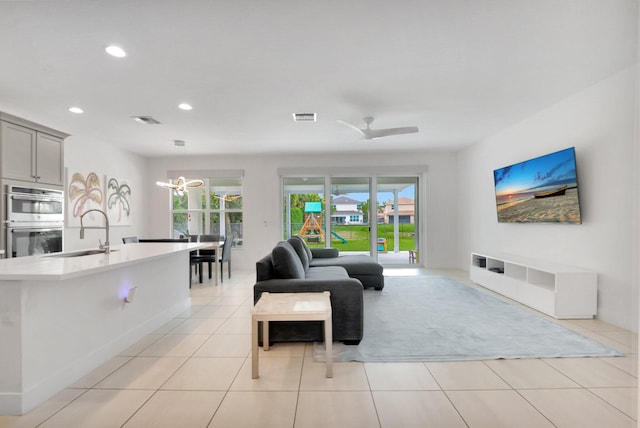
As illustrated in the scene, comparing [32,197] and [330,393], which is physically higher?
[32,197]

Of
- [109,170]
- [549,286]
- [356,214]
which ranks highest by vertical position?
[109,170]

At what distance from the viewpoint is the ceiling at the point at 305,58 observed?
2225mm

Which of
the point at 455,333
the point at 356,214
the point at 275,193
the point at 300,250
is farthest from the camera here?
the point at 356,214

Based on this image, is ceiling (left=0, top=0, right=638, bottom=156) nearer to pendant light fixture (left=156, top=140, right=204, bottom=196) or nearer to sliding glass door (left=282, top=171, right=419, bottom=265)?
pendant light fixture (left=156, top=140, right=204, bottom=196)

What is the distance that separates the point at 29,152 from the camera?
392 centimetres

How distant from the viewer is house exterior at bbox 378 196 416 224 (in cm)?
723

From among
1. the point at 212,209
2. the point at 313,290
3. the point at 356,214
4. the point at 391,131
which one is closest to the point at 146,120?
the point at 212,209

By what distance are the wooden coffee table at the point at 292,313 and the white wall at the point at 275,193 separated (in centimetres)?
469

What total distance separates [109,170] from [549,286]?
23.7ft

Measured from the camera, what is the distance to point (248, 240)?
7.18 metres

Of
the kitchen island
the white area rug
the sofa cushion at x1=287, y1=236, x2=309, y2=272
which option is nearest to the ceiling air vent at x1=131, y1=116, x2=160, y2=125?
the kitchen island

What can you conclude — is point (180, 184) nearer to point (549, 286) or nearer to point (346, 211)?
point (346, 211)

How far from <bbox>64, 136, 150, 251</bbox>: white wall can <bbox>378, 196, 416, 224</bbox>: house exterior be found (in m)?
5.29

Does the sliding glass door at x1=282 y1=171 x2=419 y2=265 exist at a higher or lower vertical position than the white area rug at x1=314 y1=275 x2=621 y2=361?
higher
